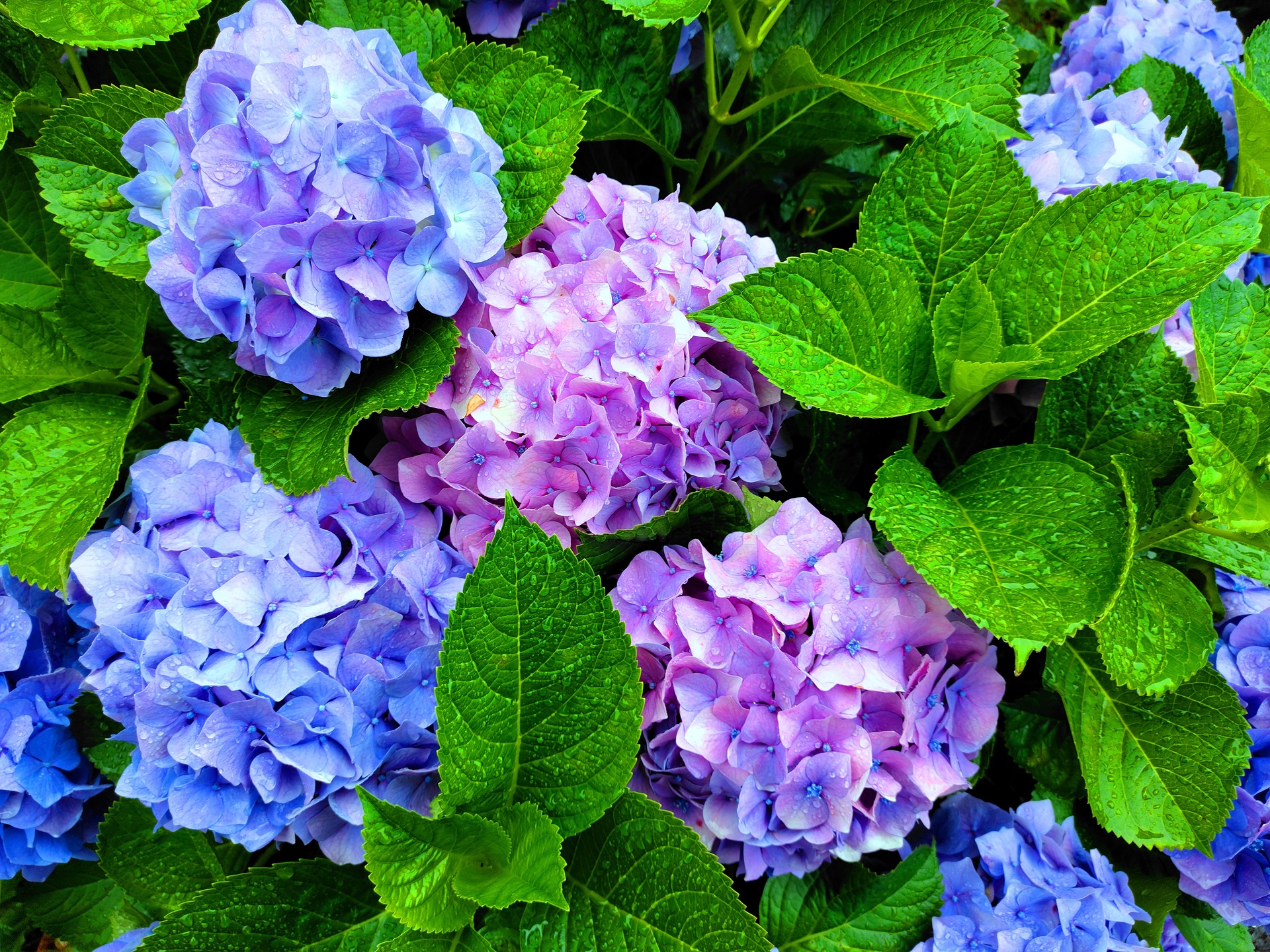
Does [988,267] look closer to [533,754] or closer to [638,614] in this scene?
[638,614]

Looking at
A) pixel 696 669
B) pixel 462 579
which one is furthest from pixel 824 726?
pixel 462 579

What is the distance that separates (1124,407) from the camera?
104 cm

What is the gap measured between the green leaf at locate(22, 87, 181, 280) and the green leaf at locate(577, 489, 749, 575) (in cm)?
53

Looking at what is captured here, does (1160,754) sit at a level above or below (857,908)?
above

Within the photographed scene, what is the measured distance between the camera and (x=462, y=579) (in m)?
0.93

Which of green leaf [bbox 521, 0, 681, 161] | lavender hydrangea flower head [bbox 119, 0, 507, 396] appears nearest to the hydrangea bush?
lavender hydrangea flower head [bbox 119, 0, 507, 396]

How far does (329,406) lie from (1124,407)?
83cm

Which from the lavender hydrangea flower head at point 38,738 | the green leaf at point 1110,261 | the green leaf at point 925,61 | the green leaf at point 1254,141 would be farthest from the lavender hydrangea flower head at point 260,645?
the green leaf at point 1254,141

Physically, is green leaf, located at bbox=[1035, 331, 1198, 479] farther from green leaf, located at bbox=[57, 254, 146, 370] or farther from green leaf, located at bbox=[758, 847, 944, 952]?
green leaf, located at bbox=[57, 254, 146, 370]

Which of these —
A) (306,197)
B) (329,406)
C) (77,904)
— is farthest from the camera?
(77,904)

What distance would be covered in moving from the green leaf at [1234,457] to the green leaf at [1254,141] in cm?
39

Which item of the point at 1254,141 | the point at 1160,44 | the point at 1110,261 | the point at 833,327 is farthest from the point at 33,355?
the point at 1160,44

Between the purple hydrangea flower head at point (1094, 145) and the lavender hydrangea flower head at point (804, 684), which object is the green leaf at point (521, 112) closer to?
the lavender hydrangea flower head at point (804, 684)

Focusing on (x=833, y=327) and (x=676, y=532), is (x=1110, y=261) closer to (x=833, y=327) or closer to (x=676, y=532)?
(x=833, y=327)
